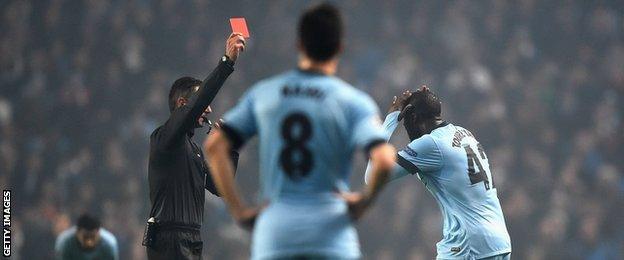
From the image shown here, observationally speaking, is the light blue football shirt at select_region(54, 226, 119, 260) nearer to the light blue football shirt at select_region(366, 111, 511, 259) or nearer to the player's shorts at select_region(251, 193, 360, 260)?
the light blue football shirt at select_region(366, 111, 511, 259)

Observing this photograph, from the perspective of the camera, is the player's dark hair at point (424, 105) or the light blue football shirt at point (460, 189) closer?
the light blue football shirt at point (460, 189)

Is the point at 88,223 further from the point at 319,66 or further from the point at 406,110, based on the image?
the point at 319,66

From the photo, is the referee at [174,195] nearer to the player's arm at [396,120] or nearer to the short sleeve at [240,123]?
the player's arm at [396,120]

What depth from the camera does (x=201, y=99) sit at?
23.1 feet

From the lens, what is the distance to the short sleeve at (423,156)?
25.6ft

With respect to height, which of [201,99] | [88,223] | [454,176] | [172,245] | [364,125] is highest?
[88,223]

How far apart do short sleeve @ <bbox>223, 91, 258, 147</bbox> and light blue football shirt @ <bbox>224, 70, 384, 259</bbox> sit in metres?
0.11

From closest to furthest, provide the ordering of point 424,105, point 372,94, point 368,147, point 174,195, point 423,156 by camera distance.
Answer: point 368,147
point 174,195
point 423,156
point 424,105
point 372,94

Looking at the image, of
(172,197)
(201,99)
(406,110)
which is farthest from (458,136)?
(172,197)

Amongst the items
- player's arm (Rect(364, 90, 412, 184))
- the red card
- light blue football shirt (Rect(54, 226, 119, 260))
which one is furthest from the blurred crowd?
the red card

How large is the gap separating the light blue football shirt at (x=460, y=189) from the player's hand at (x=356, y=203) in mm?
3086

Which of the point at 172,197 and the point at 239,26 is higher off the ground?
the point at 239,26

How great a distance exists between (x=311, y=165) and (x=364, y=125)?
268 mm

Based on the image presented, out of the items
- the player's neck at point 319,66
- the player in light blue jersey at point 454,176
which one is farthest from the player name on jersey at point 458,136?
the player's neck at point 319,66
